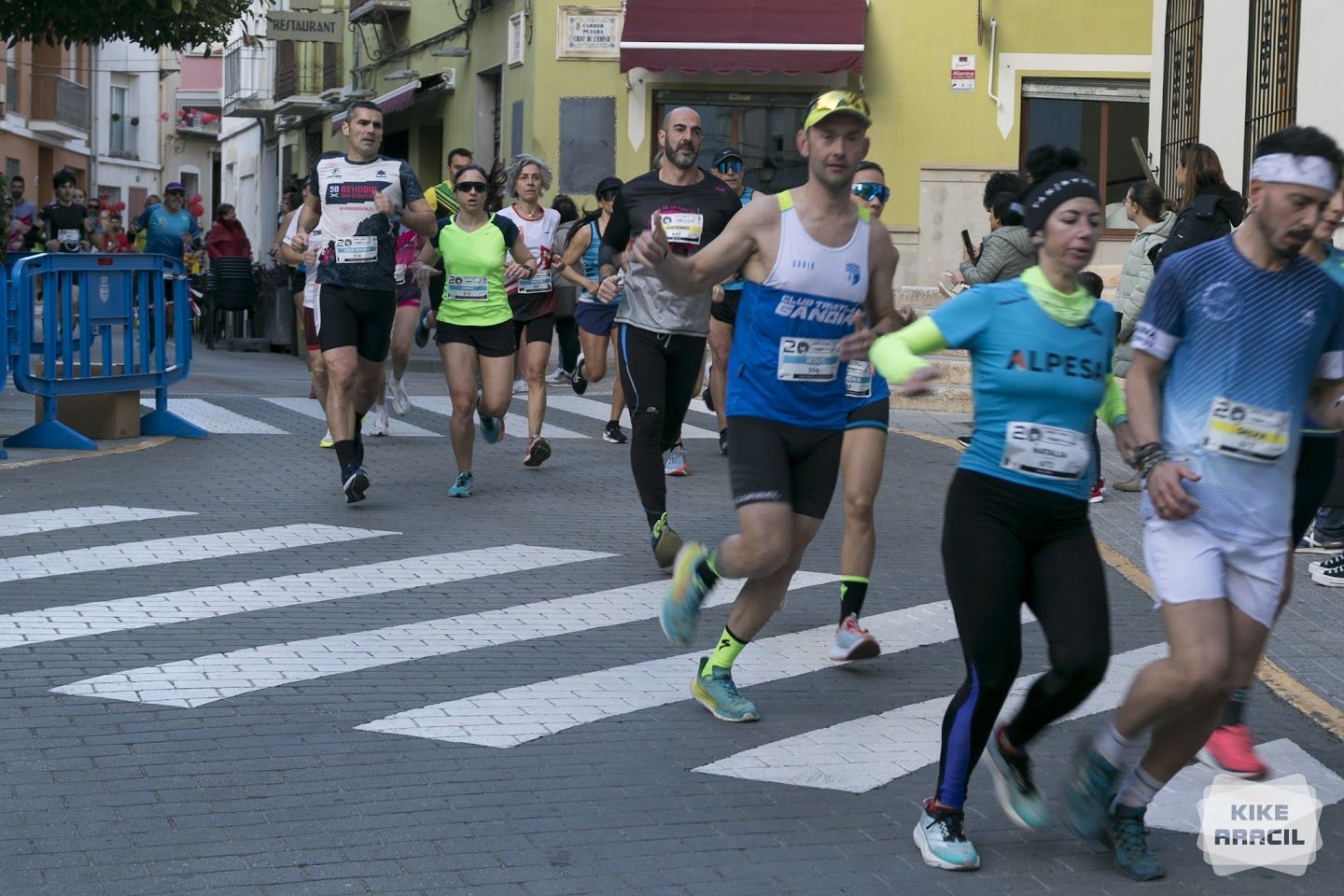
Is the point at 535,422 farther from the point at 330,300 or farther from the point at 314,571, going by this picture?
the point at 314,571

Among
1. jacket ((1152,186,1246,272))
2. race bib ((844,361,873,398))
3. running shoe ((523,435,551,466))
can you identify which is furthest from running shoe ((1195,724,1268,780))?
running shoe ((523,435,551,466))

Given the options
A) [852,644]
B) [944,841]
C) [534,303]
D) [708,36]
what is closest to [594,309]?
[534,303]

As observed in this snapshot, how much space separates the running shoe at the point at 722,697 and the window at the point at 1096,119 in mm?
20101

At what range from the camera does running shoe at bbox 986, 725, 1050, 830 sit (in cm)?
504

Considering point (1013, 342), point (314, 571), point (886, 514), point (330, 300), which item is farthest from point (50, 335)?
point (1013, 342)

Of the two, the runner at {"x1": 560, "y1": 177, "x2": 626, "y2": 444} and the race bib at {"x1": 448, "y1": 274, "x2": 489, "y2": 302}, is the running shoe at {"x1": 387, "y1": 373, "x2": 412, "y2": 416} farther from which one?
the race bib at {"x1": 448, "y1": 274, "x2": 489, "y2": 302}

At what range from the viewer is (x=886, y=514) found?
11250 mm

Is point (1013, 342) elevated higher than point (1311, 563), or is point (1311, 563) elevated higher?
point (1013, 342)

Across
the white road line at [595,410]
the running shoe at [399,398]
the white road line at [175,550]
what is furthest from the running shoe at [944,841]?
the running shoe at [399,398]

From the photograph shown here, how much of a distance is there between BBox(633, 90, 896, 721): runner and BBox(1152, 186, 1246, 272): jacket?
3899 mm

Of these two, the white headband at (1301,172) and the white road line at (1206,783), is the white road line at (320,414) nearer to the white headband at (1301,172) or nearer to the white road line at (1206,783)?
the white road line at (1206,783)

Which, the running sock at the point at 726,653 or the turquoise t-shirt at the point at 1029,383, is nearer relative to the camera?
the turquoise t-shirt at the point at 1029,383

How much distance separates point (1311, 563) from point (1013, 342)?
534 cm

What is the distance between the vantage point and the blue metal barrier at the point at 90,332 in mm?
12773
